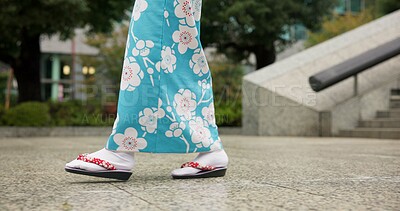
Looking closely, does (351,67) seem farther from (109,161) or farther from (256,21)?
(256,21)

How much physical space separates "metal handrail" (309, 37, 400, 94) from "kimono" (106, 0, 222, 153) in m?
5.80

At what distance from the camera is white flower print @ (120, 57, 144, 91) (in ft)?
8.09

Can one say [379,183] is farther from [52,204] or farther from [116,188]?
[52,204]

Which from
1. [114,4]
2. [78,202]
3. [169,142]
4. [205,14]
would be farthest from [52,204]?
[205,14]

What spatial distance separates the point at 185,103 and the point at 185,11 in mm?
447

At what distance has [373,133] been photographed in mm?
8047

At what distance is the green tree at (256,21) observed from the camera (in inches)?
604

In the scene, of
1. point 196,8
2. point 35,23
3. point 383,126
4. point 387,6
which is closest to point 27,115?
point 35,23

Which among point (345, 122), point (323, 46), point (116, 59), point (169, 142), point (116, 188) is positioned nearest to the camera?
point (116, 188)

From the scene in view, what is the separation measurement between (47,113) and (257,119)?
14.6ft

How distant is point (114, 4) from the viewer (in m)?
12.4

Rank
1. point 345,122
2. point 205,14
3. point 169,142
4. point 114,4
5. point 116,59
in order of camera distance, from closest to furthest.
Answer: point 169,142 → point 345,122 → point 114,4 → point 205,14 → point 116,59

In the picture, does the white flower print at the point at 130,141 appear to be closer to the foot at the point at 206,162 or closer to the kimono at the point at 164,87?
the kimono at the point at 164,87

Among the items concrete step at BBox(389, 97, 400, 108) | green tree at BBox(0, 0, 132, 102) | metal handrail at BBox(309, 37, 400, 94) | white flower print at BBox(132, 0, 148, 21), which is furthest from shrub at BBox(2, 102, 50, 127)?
white flower print at BBox(132, 0, 148, 21)
